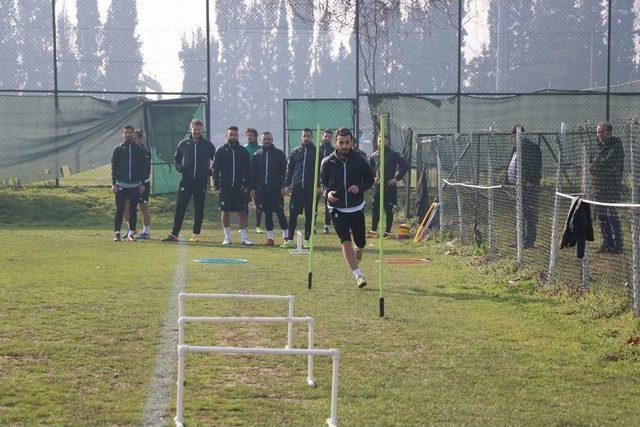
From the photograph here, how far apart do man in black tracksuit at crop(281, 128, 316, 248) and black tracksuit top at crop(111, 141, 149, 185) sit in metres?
2.86

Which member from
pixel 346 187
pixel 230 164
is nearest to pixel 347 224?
pixel 346 187

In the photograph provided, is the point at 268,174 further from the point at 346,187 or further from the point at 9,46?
the point at 9,46

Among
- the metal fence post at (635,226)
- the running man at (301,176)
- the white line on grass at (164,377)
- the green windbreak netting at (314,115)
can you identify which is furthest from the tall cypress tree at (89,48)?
the metal fence post at (635,226)

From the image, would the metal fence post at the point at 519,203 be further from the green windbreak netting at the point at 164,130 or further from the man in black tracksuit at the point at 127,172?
the green windbreak netting at the point at 164,130

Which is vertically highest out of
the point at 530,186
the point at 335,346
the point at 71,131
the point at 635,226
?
the point at 71,131

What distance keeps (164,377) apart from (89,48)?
25289 mm

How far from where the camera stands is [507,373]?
807cm

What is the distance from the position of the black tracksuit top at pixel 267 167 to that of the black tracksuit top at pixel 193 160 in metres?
0.89

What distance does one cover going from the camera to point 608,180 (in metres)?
13.9

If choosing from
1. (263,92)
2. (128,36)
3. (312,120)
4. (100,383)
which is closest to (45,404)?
(100,383)

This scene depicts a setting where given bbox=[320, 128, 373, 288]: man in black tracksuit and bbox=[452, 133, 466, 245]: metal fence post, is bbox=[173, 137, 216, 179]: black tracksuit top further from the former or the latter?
bbox=[320, 128, 373, 288]: man in black tracksuit

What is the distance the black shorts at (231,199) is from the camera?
19016 millimetres

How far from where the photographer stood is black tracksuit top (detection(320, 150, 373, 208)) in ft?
41.8

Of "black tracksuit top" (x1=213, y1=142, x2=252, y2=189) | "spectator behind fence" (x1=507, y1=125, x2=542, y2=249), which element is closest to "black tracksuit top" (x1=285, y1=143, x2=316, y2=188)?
"black tracksuit top" (x1=213, y1=142, x2=252, y2=189)
